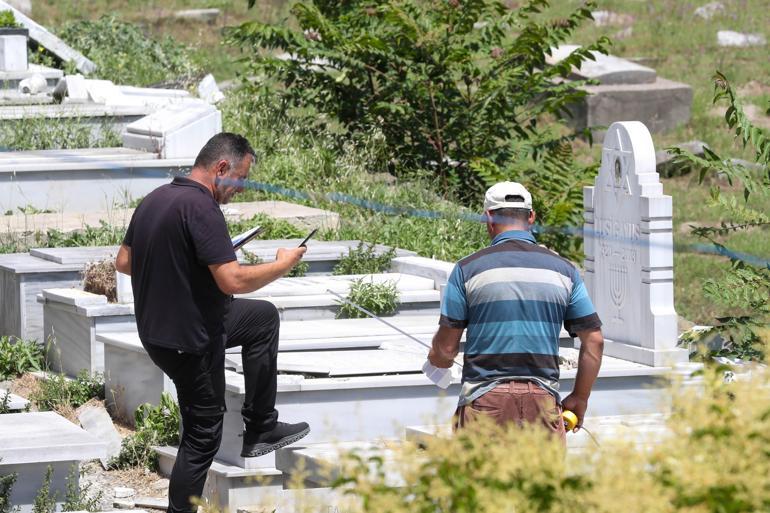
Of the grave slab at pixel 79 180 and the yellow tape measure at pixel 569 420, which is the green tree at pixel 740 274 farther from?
the grave slab at pixel 79 180

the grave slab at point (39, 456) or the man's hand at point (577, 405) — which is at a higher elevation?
the man's hand at point (577, 405)

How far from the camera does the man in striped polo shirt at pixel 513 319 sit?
19.2 feet

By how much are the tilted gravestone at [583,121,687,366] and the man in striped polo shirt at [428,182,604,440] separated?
2.52 metres

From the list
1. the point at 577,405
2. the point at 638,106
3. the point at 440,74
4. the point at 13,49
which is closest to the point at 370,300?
the point at 577,405

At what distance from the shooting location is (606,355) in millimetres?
9008

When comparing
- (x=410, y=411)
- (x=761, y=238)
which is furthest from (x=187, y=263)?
(x=761, y=238)

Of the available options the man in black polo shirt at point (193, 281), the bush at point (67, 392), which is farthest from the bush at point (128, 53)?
the man in black polo shirt at point (193, 281)

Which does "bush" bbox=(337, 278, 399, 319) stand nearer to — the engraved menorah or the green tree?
the engraved menorah

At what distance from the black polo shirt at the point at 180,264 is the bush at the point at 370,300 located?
3.31 metres

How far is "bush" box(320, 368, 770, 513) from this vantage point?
3.43 metres

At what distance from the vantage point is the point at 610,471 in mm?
3547

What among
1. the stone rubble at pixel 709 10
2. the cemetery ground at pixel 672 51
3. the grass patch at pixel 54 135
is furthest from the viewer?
the stone rubble at pixel 709 10

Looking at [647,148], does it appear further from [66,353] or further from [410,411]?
[66,353]

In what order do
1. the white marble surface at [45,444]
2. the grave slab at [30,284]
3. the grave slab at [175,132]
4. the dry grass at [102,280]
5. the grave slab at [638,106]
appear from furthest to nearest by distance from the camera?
the grave slab at [638,106] → the grave slab at [175,132] → the grave slab at [30,284] → the dry grass at [102,280] → the white marble surface at [45,444]
